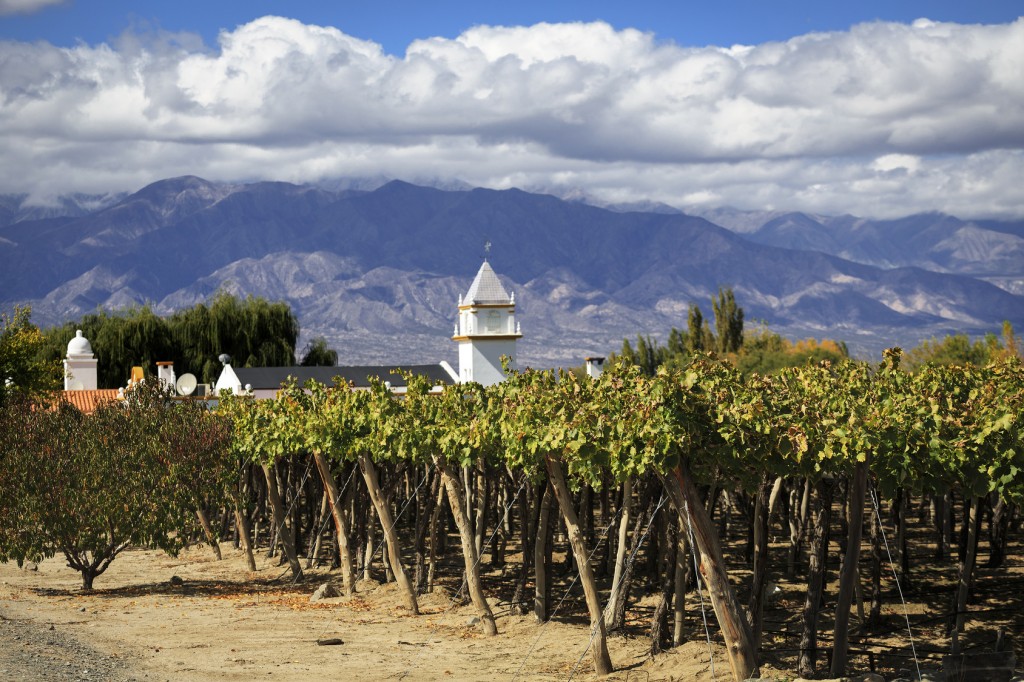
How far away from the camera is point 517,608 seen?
23969mm

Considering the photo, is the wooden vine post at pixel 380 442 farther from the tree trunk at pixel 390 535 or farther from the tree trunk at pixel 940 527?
the tree trunk at pixel 940 527

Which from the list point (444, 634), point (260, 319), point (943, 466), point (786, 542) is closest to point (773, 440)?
point (943, 466)

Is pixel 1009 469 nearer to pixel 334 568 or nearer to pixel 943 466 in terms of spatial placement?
pixel 943 466

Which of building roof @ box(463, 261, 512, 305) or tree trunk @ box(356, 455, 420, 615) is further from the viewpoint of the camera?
building roof @ box(463, 261, 512, 305)

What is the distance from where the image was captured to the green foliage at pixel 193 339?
298 feet

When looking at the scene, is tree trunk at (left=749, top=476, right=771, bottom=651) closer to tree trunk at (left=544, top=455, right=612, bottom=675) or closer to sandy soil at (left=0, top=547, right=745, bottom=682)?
sandy soil at (left=0, top=547, right=745, bottom=682)

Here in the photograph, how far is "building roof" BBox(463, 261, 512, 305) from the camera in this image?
309ft

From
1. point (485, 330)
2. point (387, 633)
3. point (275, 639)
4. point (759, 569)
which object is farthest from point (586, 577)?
point (485, 330)

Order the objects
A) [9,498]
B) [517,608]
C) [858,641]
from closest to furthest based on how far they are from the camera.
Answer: [858,641], [517,608], [9,498]

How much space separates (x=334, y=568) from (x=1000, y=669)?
60.5ft

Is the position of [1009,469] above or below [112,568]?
above

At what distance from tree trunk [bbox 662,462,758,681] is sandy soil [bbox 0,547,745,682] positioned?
122cm

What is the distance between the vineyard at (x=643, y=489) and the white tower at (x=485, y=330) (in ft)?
176

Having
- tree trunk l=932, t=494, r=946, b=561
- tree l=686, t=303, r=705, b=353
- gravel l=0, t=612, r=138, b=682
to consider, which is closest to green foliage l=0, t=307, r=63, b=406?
gravel l=0, t=612, r=138, b=682
